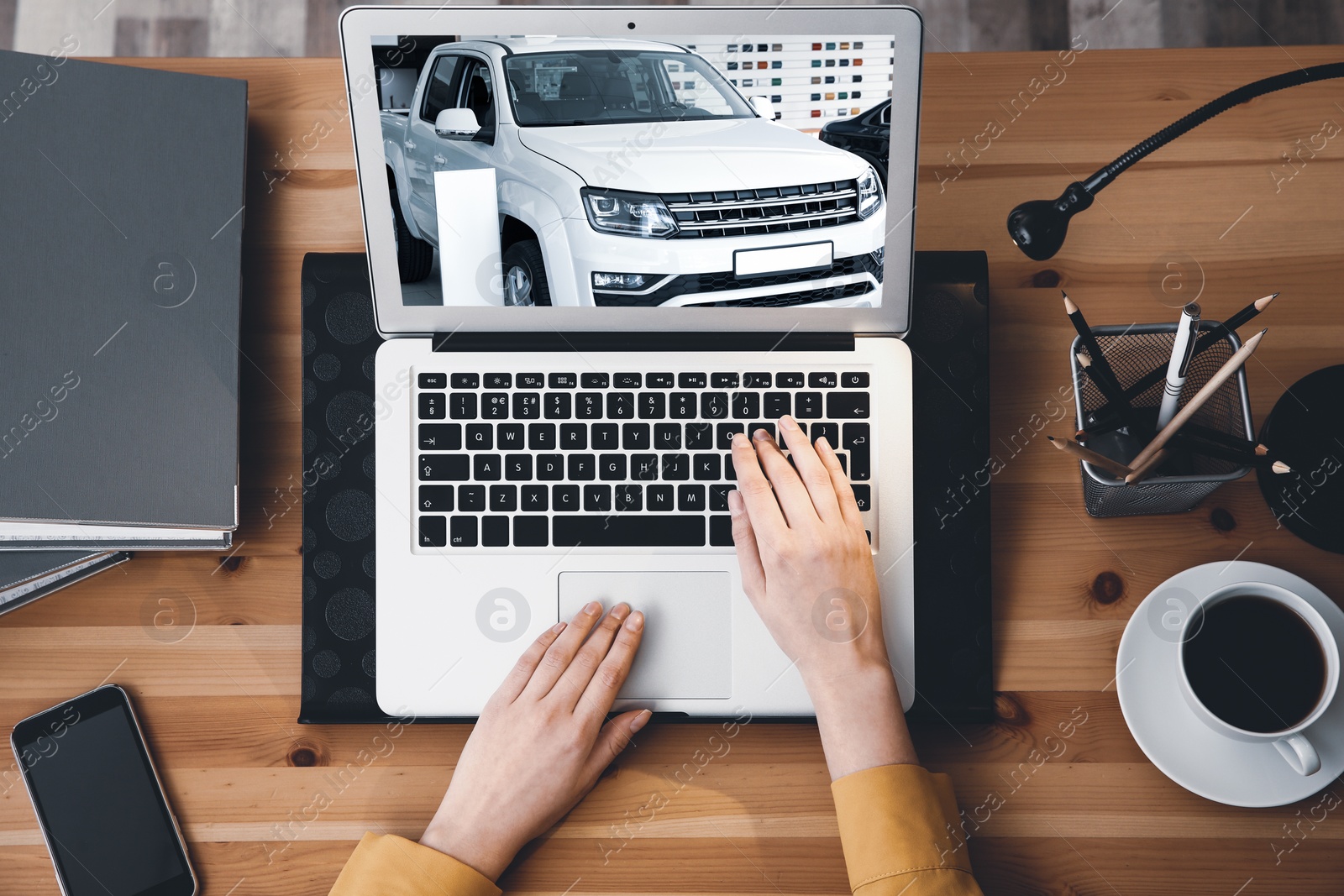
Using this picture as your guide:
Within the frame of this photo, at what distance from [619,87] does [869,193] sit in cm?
22

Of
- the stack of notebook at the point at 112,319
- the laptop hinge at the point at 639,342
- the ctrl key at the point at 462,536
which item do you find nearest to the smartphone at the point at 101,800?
the stack of notebook at the point at 112,319

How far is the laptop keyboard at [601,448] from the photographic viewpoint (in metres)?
0.71

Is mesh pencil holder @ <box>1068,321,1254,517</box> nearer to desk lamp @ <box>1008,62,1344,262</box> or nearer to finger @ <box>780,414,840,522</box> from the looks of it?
desk lamp @ <box>1008,62,1344,262</box>

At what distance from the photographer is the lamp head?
65 cm

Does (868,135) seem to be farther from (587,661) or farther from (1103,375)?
(587,661)

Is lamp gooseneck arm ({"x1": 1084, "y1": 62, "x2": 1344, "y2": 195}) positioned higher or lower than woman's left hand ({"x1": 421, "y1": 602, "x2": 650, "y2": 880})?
higher

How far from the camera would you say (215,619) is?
747 mm

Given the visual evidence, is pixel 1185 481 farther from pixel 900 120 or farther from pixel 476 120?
pixel 476 120

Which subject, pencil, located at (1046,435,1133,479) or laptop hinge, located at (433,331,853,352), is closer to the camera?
pencil, located at (1046,435,1133,479)

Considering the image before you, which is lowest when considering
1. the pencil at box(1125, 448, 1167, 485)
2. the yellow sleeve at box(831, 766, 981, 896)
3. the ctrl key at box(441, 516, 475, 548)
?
the yellow sleeve at box(831, 766, 981, 896)

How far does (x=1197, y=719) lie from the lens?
2.15 ft

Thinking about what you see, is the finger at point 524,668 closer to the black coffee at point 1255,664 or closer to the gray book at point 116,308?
the gray book at point 116,308

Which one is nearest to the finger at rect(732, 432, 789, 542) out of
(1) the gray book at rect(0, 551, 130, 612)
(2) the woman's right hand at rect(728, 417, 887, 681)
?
(2) the woman's right hand at rect(728, 417, 887, 681)

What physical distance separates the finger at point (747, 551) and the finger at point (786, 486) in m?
0.03
